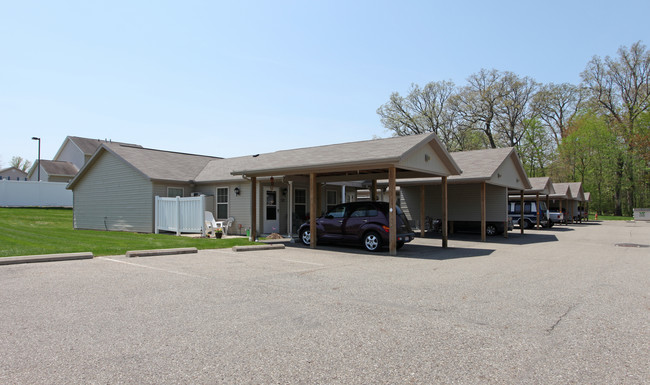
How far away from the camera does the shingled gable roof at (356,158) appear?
13.1 metres

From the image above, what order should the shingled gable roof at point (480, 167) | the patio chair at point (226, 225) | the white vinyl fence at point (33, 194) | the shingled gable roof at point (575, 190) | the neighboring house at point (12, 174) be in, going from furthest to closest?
the neighboring house at point (12, 174) < the shingled gable roof at point (575, 190) < the white vinyl fence at point (33, 194) < the patio chair at point (226, 225) < the shingled gable roof at point (480, 167)

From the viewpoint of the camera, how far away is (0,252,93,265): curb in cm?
964

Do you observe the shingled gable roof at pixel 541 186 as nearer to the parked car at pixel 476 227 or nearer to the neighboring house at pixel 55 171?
the parked car at pixel 476 227

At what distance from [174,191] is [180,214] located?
99.4 inches

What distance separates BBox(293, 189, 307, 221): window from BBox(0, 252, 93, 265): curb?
1034cm

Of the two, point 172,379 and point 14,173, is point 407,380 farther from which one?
point 14,173

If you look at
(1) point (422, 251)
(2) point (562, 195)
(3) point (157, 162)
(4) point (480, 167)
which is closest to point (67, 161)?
(3) point (157, 162)

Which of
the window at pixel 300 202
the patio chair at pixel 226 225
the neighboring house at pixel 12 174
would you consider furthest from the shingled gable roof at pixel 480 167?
the neighboring house at pixel 12 174

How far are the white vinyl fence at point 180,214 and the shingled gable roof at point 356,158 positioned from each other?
2.89 metres

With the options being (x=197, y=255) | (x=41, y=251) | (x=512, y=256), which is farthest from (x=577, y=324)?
(x=41, y=251)

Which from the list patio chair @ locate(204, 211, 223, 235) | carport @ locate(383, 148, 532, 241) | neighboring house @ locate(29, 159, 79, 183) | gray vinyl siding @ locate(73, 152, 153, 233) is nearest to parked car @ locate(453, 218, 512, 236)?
carport @ locate(383, 148, 532, 241)

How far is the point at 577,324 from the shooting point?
5.46 m

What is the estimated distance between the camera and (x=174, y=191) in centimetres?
2120

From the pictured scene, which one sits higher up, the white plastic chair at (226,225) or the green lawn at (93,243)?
the white plastic chair at (226,225)
